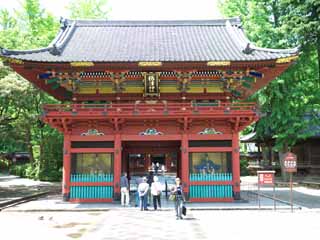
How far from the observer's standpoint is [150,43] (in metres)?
25.4

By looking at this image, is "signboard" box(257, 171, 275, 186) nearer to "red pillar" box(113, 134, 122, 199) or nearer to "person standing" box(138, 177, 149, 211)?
"person standing" box(138, 177, 149, 211)

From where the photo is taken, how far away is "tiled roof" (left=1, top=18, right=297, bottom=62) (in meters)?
21.3

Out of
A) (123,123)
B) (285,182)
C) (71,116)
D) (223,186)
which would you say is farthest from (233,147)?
(285,182)

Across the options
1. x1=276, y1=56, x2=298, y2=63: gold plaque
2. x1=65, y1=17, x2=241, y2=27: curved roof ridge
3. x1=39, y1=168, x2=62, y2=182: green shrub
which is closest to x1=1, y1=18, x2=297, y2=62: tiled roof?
x1=65, y1=17, x2=241, y2=27: curved roof ridge

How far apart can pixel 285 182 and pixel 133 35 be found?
67.4 ft

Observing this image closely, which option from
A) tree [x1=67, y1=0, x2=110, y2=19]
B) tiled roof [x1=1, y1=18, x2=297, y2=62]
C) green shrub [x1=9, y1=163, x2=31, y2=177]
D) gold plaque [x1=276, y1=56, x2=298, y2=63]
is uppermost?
tree [x1=67, y1=0, x2=110, y2=19]

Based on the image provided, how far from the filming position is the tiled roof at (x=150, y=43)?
21.3 meters

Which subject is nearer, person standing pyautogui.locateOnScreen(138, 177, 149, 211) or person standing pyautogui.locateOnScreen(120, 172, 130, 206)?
person standing pyautogui.locateOnScreen(138, 177, 149, 211)

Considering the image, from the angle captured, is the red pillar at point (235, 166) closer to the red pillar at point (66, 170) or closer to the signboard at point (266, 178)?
the signboard at point (266, 178)

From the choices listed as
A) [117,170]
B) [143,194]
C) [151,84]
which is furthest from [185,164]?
[151,84]

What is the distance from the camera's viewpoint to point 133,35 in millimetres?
27625

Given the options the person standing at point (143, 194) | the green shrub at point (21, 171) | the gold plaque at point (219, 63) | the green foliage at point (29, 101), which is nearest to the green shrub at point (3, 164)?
the green shrub at point (21, 171)

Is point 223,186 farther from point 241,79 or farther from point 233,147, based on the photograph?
point 241,79

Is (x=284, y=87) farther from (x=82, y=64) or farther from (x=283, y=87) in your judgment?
(x=82, y=64)
